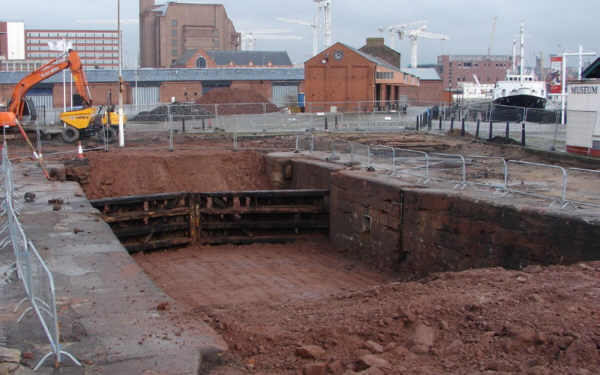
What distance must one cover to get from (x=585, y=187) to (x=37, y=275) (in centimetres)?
1197

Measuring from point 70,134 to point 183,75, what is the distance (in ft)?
127

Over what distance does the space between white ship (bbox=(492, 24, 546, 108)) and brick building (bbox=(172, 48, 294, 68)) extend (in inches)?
1273

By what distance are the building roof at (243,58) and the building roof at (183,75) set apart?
1630cm

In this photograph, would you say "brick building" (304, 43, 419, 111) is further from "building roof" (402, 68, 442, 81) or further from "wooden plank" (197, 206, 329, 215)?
"wooden plank" (197, 206, 329, 215)

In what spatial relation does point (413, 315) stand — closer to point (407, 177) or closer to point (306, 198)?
point (407, 177)

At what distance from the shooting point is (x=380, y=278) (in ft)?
45.1

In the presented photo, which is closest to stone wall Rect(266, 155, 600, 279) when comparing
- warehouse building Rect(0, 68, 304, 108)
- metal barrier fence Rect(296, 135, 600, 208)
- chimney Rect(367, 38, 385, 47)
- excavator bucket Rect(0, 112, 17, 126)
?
metal barrier fence Rect(296, 135, 600, 208)

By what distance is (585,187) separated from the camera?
14.3 meters

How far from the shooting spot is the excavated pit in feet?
19.4

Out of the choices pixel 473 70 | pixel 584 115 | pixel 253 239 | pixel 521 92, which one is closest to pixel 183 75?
pixel 521 92

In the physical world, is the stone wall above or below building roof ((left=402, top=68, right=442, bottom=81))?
below

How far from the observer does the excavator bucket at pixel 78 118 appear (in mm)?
29153

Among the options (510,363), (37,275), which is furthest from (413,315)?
(37,275)

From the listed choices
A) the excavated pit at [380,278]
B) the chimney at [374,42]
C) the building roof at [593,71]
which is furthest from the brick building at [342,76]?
the excavated pit at [380,278]
